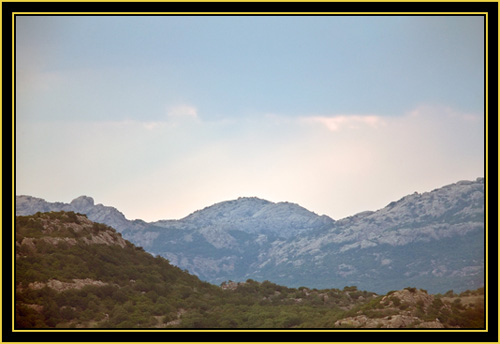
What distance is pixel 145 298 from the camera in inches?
3130

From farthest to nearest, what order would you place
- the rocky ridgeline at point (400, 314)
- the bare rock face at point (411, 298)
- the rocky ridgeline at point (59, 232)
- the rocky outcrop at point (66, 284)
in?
the rocky ridgeline at point (59, 232) < the rocky outcrop at point (66, 284) < the bare rock face at point (411, 298) < the rocky ridgeline at point (400, 314)

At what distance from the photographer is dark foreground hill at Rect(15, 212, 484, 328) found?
6512 centimetres

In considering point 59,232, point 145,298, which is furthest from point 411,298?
point 59,232

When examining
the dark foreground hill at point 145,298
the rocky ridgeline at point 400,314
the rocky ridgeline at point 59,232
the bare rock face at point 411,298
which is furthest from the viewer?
the rocky ridgeline at point 59,232

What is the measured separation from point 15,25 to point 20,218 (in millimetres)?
49637

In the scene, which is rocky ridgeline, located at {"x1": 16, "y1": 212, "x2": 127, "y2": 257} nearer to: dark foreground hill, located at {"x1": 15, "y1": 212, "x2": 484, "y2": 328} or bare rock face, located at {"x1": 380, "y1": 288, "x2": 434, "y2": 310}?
dark foreground hill, located at {"x1": 15, "y1": 212, "x2": 484, "y2": 328}

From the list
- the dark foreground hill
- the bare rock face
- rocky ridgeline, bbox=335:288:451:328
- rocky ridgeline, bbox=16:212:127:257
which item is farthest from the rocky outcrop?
the bare rock face

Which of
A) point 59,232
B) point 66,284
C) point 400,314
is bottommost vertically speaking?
point 400,314

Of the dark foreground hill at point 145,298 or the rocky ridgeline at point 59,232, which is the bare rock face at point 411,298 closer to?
the dark foreground hill at point 145,298

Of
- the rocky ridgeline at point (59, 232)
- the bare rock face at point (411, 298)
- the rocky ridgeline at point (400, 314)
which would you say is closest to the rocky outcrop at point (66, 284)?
the rocky ridgeline at point (59, 232)

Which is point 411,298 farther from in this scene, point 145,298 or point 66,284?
point 66,284

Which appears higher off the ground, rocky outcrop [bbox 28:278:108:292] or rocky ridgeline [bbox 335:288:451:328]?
rocky outcrop [bbox 28:278:108:292]

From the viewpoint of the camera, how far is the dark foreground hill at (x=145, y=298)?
2564 inches

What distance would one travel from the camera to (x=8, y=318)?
44469mm
